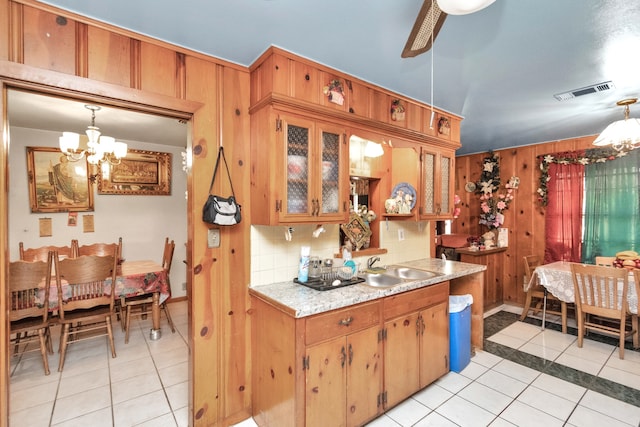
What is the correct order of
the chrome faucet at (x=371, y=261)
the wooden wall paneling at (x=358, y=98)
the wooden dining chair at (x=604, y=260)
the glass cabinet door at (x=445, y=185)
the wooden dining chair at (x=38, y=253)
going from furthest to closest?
the wooden dining chair at (x=604, y=260) → the wooden dining chair at (x=38, y=253) → the glass cabinet door at (x=445, y=185) → the chrome faucet at (x=371, y=261) → the wooden wall paneling at (x=358, y=98)

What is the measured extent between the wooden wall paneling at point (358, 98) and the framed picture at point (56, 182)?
380cm

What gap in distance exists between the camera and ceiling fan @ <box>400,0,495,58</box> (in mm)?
1083

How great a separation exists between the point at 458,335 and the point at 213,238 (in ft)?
7.43

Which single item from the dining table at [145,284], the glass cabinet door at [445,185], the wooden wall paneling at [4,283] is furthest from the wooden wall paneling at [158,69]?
the glass cabinet door at [445,185]

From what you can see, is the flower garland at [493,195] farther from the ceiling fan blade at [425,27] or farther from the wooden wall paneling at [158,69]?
the wooden wall paneling at [158,69]

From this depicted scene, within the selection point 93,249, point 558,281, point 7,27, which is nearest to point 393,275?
point 558,281

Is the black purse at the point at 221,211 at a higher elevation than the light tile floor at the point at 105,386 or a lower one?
higher

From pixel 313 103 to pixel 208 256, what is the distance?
126 centimetres

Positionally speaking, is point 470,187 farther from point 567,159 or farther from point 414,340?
point 414,340

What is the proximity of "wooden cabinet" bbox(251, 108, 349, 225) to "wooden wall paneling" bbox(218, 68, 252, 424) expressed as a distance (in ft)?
0.31

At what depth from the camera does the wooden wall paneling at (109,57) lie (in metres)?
1.64

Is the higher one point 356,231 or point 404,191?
point 404,191

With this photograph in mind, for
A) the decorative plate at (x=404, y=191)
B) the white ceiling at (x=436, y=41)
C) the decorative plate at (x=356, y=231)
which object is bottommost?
the decorative plate at (x=356, y=231)

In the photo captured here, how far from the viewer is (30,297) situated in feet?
8.63
